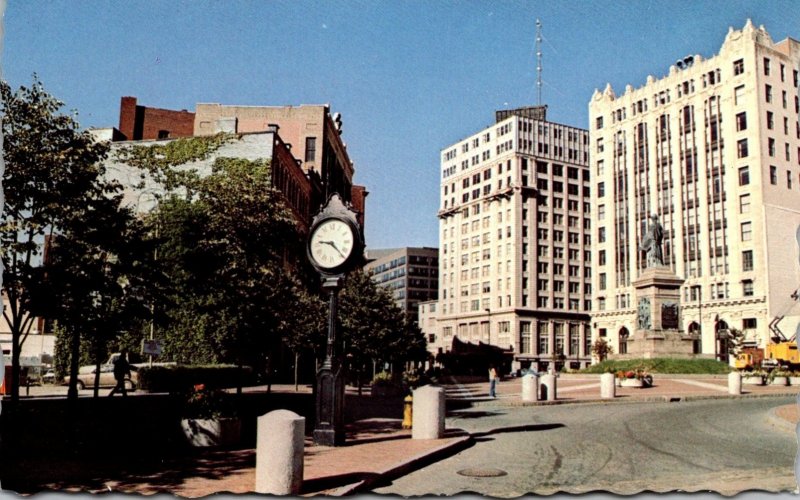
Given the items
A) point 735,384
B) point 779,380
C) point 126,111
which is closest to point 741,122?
point 735,384

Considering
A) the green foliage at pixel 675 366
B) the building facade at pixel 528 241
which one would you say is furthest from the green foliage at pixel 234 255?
the building facade at pixel 528 241

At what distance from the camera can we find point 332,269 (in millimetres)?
11305

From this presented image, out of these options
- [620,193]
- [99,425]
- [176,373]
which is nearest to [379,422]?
[99,425]

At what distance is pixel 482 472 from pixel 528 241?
9142 cm

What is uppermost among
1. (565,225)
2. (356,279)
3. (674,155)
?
(565,225)

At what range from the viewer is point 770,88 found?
11133 mm

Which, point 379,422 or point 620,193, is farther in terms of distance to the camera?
point 620,193

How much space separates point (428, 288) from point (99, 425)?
133372mm

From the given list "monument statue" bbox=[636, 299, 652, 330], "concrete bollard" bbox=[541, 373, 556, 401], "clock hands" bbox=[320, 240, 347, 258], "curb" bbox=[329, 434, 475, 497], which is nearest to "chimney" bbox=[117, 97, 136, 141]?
"clock hands" bbox=[320, 240, 347, 258]

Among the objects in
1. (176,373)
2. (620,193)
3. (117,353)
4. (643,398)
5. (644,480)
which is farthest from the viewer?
(620,193)

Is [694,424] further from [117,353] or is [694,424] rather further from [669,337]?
[117,353]

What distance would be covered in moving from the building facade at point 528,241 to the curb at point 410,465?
3256 inches

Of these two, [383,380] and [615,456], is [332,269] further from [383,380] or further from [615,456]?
[383,380]

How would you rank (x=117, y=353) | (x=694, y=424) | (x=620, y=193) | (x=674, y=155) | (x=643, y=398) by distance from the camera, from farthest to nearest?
(x=620, y=193) → (x=674, y=155) → (x=117, y=353) → (x=643, y=398) → (x=694, y=424)
